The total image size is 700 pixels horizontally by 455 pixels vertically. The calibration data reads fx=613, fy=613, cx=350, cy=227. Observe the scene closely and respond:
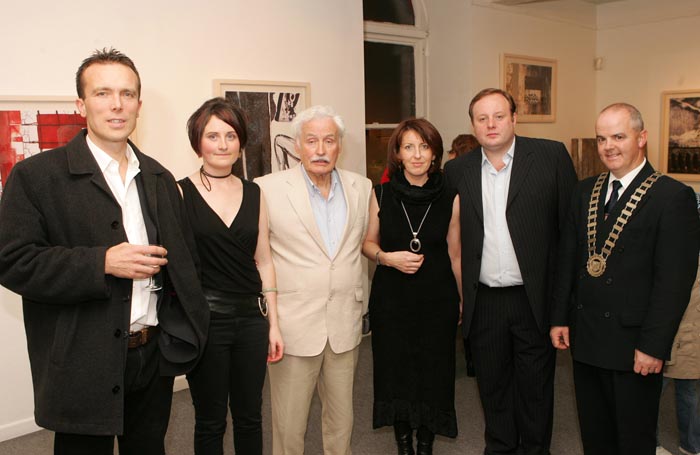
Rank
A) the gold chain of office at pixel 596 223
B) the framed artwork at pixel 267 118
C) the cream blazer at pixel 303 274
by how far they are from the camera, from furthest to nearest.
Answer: the framed artwork at pixel 267 118 < the cream blazer at pixel 303 274 < the gold chain of office at pixel 596 223

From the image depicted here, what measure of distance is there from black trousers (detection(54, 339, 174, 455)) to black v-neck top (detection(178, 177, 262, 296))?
0.40 metres

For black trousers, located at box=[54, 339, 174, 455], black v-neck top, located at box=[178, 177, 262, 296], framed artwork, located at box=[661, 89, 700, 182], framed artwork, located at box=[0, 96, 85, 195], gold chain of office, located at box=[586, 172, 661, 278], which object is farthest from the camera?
framed artwork, located at box=[661, 89, 700, 182]

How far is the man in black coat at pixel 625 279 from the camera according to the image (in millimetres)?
2395

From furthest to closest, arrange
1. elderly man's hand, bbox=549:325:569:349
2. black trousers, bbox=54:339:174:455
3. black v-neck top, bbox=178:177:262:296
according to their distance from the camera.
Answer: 1. elderly man's hand, bbox=549:325:569:349
2. black v-neck top, bbox=178:177:262:296
3. black trousers, bbox=54:339:174:455

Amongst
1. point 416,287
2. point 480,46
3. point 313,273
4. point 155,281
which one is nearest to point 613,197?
point 416,287

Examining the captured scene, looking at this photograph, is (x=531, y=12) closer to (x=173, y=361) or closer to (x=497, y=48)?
(x=497, y=48)

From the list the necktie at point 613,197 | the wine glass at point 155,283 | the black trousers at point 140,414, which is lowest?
the black trousers at point 140,414

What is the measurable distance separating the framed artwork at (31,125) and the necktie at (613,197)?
9.97 feet

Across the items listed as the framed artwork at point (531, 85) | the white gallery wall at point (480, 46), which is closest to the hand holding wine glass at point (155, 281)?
the white gallery wall at point (480, 46)

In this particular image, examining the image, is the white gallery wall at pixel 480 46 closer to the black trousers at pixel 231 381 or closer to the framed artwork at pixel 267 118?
the framed artwork at pixel 267 118

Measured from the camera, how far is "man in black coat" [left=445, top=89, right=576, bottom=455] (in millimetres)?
2850

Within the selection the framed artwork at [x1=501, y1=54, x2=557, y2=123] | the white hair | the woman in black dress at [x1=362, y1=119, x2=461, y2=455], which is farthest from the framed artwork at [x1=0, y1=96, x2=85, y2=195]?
the framed artwork at [x1=501, y1=54, x2=557, y2=123]

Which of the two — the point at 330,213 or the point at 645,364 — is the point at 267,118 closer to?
the point at 330,213

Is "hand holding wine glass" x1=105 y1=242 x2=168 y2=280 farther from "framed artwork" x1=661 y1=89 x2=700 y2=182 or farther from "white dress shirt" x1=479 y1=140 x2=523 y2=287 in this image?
"framed artwork" x1=661 y1=89 x2=700 y2=182
